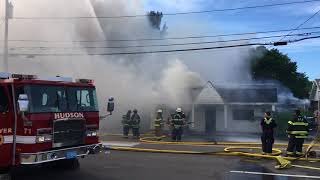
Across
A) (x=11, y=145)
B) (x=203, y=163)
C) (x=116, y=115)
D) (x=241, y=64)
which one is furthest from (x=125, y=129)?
(x=241, y=64)

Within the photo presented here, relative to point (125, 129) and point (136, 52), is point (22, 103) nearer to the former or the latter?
point (125, 129)

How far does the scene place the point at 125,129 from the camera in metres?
22.8

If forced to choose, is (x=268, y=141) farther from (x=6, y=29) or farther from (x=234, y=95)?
(x=6, y=29)

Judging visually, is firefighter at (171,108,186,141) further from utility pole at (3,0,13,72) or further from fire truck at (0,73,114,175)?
fire truck at (0,73,114,175)

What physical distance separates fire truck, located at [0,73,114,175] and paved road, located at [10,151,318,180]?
3.98 feet

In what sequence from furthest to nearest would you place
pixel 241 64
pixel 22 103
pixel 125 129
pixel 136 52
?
1. pixel 241 64
2. pixel 136 52
3. pixel 125 129
4. pixel 22 103

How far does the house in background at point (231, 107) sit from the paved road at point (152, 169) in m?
15.3

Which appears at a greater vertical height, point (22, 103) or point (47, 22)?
point (47, 22)

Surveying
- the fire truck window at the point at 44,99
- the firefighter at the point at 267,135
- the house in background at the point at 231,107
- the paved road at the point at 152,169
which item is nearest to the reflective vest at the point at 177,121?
the paved road at the point at 152,169

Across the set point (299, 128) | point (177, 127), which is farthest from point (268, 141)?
point (177, 127)

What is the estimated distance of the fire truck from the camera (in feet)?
30.6

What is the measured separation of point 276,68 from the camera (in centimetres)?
5647

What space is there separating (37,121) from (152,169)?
3.77 metres

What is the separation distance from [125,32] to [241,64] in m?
10.0
